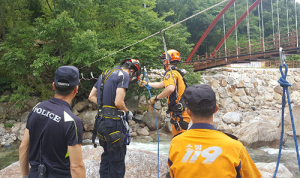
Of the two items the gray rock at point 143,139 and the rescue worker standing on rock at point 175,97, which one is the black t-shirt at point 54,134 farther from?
the gray rock at point 143,139

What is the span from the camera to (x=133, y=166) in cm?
435

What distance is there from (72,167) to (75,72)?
0.75 m

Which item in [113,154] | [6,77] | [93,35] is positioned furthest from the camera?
[6,77]

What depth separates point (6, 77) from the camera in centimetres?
1352

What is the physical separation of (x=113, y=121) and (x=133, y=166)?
1.57 meters

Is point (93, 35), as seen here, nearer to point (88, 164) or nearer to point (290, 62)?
point (88, 164)

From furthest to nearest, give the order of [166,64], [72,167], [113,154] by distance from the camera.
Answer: [166,64], [113,154], [72,167]

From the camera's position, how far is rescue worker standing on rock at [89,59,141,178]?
3.06 meters

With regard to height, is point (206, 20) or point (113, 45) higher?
point (206, 20)

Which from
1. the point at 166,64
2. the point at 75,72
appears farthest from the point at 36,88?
the point at 75,72

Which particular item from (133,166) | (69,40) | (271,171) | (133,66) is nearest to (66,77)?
(133,66)

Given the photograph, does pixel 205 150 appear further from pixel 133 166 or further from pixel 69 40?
pixel 69 40

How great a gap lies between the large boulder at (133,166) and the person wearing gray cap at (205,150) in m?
2.67

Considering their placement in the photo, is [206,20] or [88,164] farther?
[206,20]
